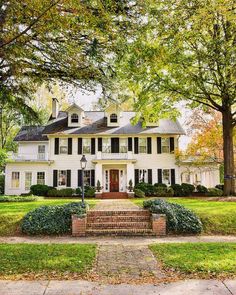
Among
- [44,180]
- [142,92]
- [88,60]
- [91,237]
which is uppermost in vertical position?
[142,92]

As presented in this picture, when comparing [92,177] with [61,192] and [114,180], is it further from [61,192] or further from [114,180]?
[61,192]

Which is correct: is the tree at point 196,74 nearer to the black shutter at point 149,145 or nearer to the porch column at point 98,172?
the black shutter at point 149,145

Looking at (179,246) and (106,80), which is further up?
(106,80)

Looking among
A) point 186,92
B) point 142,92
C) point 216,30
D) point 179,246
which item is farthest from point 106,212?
point 216,30

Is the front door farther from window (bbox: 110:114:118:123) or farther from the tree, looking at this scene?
the tree

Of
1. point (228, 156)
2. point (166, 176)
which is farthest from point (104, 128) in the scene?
point (228, 156)

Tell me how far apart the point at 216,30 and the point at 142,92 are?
5.32 metres

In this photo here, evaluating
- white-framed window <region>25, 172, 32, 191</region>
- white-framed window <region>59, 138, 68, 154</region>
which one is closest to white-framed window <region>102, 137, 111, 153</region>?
white-framed window <region>59, 138, 68, 154</region>

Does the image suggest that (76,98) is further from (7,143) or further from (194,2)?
(7,143)

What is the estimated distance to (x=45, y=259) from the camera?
6.21 meters

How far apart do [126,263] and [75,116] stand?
830 inches

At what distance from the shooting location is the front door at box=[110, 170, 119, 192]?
24719 millimetres

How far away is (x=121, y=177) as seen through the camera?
24953mm

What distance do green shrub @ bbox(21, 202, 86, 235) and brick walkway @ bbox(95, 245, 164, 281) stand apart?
2.62m
